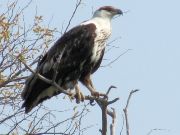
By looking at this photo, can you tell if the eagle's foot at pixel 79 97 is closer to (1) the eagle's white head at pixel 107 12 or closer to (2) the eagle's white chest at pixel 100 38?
(2) the eagle's white chest at pixel 100 38

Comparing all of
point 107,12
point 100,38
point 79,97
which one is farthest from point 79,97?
point 107,12

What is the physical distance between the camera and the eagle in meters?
7.62

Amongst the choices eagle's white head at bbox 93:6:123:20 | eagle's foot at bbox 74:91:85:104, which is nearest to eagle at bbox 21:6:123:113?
eagle's foot at bbox 74:91:85:104

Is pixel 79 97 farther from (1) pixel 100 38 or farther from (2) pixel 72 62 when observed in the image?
(1) pixel 100 38

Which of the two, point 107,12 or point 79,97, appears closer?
point 79,97

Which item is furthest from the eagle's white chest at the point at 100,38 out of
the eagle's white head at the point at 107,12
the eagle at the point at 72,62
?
the eagle's white head at the point at 107,12

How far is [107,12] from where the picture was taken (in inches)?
338

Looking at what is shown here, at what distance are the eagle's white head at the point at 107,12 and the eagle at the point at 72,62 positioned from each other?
1.09 feet

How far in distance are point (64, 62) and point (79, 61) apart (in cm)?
16

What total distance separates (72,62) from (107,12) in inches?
39.2

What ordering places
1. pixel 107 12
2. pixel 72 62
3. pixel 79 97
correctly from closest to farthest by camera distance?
pixel 79 97, pixel 72 62, pixel 107 12

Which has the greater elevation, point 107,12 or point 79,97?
point 107,12

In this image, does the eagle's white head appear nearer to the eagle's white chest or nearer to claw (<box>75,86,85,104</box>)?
the eagle's white chest

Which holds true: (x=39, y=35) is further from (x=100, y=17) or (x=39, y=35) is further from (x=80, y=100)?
(x=80, y=100)
